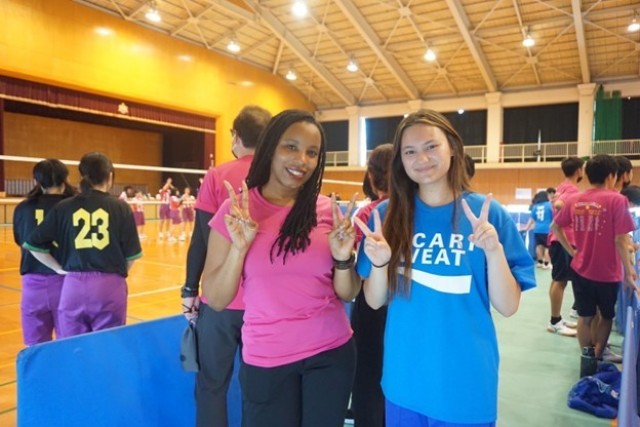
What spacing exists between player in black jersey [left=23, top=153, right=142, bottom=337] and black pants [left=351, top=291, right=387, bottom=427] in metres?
1.52

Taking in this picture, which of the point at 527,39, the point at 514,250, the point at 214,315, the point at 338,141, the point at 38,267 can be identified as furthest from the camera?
the point at 338,141

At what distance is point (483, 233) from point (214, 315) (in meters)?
1.21

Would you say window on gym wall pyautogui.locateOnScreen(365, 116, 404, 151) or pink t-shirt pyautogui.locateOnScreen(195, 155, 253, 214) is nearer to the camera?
pink t-shirt pyautogui.locateOnScreen(195, 155, 253, 214)

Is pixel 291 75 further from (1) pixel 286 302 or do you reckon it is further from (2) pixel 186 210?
(1) pixel 286 302

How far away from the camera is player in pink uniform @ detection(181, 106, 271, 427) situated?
6.63ft

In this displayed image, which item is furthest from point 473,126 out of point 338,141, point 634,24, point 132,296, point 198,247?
point 198,247

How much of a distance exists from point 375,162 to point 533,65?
759 inches

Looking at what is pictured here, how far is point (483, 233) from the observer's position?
4.45 ft

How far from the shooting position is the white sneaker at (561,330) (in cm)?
482

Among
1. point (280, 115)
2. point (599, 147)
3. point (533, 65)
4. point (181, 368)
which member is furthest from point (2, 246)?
point (599, 147)

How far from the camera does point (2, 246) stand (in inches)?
411

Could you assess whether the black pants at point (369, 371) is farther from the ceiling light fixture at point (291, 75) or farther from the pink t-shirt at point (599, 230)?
the ceiling light fixture at point (291, 75)

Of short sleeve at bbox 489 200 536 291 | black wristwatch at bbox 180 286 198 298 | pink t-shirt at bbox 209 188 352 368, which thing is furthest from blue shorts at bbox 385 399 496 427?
black wristwatch at bbox 180 286 198 298

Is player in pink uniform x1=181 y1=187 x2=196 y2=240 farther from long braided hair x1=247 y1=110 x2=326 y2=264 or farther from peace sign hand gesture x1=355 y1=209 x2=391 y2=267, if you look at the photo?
peace sign hand gesture x1=355 y1=209 x2=391 y2=267
